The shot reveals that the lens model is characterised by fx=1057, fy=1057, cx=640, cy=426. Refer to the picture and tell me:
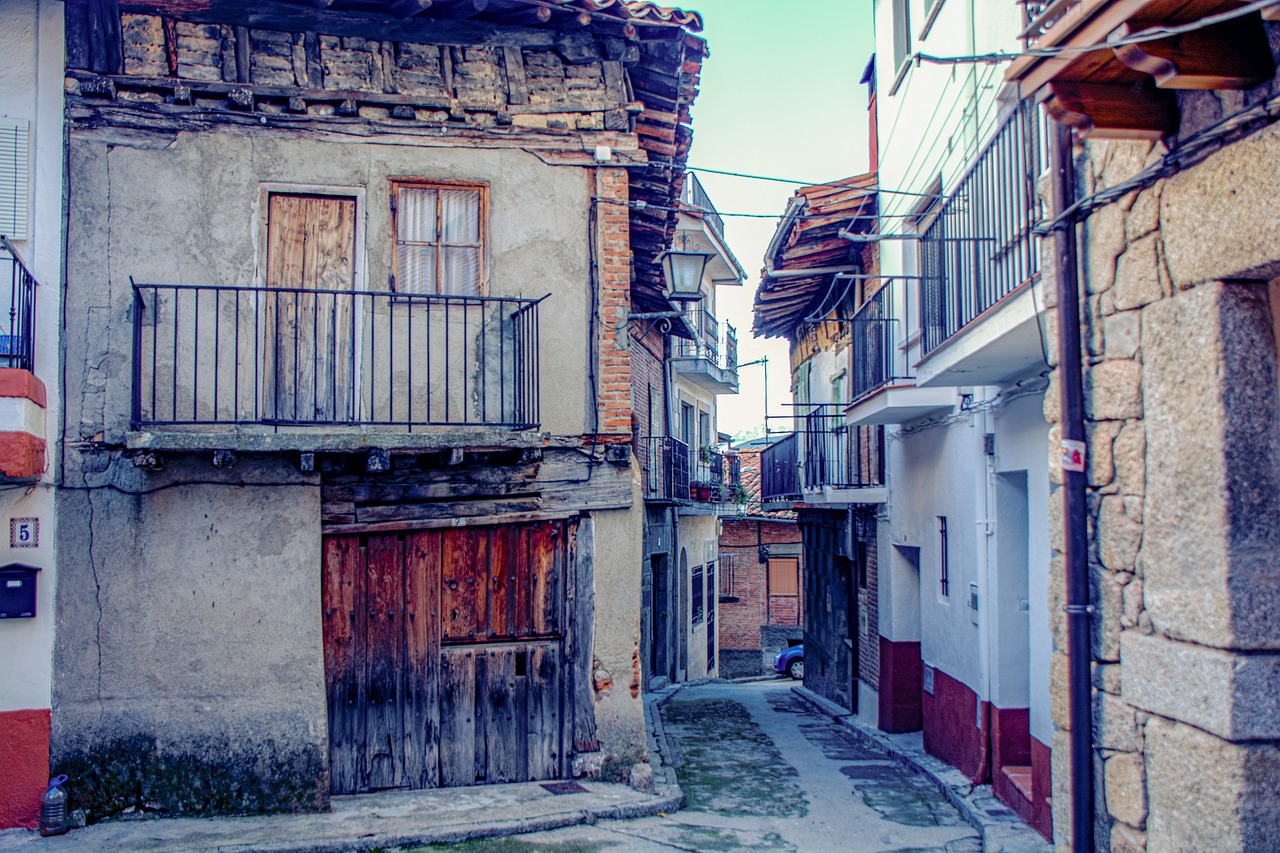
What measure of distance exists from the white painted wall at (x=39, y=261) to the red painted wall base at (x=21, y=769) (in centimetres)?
12

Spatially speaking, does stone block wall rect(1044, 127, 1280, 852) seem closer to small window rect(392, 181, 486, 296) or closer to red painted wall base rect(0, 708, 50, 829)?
small window rect(392, 181, 486, 296)

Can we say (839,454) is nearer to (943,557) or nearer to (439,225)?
(943,557)

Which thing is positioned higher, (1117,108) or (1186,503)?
(1117,108)

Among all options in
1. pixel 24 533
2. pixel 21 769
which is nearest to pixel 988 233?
pixel 24 533

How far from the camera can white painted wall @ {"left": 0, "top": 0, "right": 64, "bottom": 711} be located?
7422mm

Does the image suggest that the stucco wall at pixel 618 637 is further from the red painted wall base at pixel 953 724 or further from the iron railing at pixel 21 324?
the iron railing at pixel 21 324

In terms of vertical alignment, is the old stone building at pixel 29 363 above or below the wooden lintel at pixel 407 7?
below

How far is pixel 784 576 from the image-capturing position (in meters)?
28.1

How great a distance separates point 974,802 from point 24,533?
295 inches

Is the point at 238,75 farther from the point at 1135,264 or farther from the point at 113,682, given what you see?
the point at 1135,264

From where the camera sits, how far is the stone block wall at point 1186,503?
3.42 m

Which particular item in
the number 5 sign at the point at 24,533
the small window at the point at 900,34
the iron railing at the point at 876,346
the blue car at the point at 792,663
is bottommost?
the blue car at the point at 792,663

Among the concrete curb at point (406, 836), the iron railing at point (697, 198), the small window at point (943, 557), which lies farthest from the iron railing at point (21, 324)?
the iron railing at point (697, 198)

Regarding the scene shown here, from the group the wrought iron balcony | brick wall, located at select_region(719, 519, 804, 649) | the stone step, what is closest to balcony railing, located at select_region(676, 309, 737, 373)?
the wrought iron balcony
